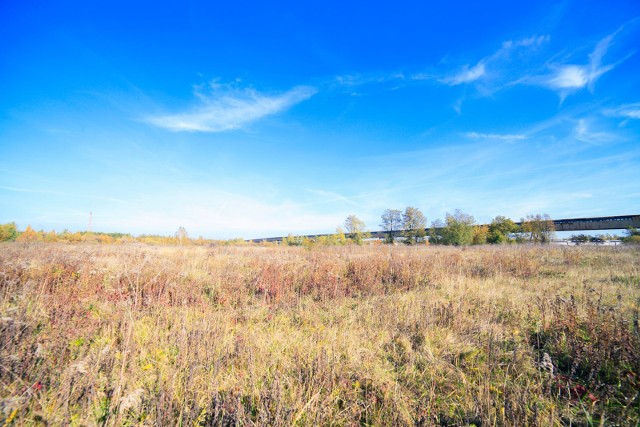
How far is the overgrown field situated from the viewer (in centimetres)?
226

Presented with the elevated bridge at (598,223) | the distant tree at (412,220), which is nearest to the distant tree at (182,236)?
the elevated bridge at (598,223)

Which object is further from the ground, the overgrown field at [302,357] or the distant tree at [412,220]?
the distant tree at [412,220]

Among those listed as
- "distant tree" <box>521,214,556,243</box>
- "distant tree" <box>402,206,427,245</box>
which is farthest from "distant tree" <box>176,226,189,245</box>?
"distant tree" <box>521,214,556,243</box>

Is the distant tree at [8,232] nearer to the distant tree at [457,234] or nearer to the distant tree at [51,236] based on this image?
the distant tree at [51,236]

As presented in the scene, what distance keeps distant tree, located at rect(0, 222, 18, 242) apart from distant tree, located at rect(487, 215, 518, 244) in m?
68.7

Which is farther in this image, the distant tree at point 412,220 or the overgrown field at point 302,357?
the distant tree at point 412,220

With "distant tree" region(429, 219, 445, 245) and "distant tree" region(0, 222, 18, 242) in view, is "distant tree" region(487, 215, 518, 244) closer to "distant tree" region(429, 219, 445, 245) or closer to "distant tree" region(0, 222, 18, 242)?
"distant tree" region(429, 219, 445, 245)

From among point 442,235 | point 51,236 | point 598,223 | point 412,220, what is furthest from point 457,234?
point 51,236

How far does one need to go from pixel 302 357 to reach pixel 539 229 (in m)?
51.1

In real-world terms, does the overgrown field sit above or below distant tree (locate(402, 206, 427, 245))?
below

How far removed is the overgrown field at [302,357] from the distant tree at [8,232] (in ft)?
119

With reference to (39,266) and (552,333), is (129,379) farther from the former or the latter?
(39,266)

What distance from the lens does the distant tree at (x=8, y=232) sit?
94.7ft

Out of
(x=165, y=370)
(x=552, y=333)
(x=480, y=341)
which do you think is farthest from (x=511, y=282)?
(x=165, y=370)
